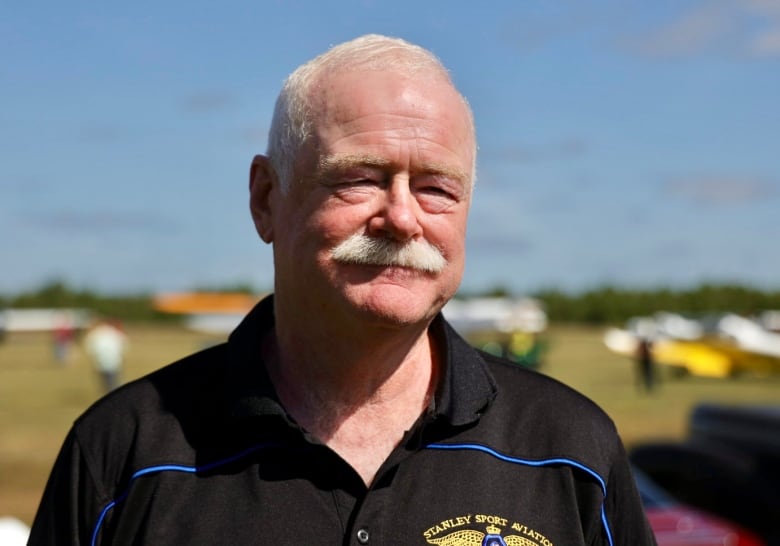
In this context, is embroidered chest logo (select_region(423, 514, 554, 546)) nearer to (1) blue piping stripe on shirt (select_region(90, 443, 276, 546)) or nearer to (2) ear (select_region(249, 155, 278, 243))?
(1) blue piping stripe on shirt (select_region(90, 443, 276, 546))

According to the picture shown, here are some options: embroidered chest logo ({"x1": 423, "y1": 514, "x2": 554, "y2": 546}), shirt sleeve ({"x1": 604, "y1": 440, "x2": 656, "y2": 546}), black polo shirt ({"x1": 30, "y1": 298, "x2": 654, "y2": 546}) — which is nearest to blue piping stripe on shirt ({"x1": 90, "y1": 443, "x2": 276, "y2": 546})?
black polo shirt ({"x1": 30, "y1": 298, "x2": 654, "y2": 546})

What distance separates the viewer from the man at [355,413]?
80.4 inches

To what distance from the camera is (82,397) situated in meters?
26.4

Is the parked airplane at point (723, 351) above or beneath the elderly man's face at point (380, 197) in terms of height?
beneath

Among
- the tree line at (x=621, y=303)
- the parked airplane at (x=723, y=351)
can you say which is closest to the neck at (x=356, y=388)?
the parked airplane at (x=723, y=351)

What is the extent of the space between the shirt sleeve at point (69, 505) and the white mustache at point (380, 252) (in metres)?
0.63

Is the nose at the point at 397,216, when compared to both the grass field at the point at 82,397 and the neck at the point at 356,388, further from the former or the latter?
the grass field at the point at 82,397

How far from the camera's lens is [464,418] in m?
2.17

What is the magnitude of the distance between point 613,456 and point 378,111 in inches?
33.5

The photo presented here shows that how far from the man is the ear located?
0.01 m

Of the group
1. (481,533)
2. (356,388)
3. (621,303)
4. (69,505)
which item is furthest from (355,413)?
(621,303)

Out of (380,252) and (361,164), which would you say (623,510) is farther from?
(361,164)

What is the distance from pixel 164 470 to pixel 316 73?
83cm

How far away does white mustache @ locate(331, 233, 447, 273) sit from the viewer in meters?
2.03
